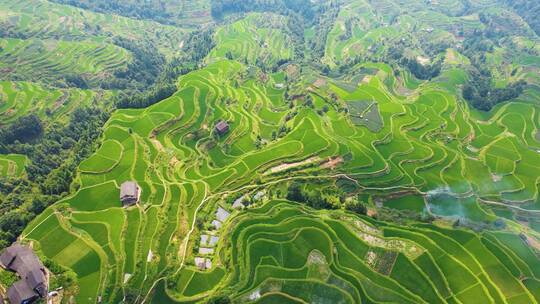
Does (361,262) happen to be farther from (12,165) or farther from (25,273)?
(12,165)

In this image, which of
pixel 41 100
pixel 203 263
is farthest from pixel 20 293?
pixel 41 100

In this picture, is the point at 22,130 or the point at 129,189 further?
the point at 22,130

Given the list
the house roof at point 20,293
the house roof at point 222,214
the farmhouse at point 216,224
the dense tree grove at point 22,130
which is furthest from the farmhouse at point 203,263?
the dense tree grove at point 22,130

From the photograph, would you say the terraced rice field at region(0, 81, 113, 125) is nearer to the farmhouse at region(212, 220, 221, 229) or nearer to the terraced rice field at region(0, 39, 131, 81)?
the terraced rice field at region(0, 39, 131, 81)

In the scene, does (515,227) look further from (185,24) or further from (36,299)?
(185,24)

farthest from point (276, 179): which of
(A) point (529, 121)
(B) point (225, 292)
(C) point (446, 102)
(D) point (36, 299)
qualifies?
(A) point (529, 121)

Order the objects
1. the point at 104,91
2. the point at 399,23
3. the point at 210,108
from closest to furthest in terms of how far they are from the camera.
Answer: the point at 210,108, the point at 104,91, the point at 399,23
